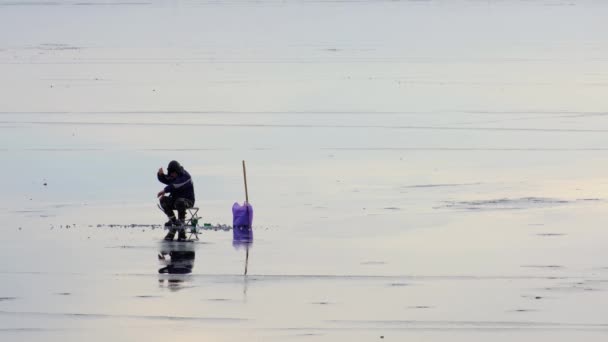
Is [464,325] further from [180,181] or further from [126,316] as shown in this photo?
[180,181]

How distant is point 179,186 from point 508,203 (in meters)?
3.98

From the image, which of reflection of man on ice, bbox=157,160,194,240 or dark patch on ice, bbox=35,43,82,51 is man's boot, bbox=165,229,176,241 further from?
dark patch on ice, bbox=35,43,82,51

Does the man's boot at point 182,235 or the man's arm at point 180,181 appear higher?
the man's arm at point 180,181

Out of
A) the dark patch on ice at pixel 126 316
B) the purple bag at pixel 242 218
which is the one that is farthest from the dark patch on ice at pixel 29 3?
the dark patch on ice at pixel 126 316

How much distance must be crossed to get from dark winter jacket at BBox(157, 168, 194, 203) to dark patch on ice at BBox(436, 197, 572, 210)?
10.0 ft

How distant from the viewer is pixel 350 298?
50.8 feet

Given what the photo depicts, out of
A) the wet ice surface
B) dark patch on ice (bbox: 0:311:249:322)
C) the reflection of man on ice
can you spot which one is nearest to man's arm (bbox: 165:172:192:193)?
the reflection of man on ice

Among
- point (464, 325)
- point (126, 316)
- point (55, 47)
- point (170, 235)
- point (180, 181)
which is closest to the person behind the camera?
point (464, 325)

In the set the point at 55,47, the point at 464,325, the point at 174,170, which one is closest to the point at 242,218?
the point at 174,170

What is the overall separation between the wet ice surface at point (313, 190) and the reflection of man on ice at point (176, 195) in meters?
0.35

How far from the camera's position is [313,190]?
75.3 feet

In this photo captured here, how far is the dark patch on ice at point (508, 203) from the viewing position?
2127 cm

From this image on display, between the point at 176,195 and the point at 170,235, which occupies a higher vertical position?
the point at 176,195

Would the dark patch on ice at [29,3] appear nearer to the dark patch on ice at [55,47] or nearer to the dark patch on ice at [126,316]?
the dark patch on ice at [55,47]
